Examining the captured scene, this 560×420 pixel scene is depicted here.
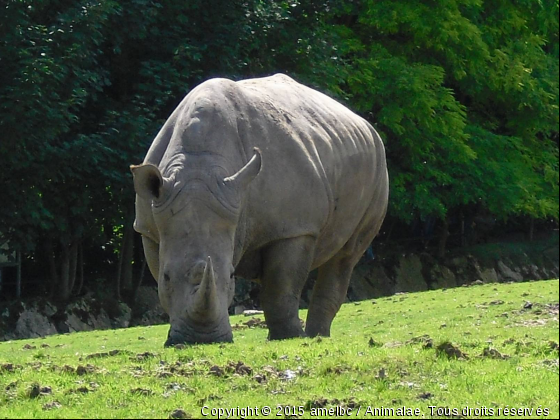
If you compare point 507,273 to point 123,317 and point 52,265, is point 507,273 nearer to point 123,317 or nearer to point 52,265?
point 123,317

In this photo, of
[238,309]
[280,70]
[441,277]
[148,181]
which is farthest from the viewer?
[441,277]

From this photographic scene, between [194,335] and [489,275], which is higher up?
[194,335]

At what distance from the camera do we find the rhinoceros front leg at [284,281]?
11352mm

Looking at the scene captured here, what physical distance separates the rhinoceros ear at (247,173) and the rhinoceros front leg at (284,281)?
37.7 inches

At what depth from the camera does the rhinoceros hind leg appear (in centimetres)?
1348

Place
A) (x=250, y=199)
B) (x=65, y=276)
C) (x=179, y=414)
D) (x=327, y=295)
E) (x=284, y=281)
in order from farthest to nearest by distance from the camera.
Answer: (x=65, y=276)
(x=327, y=295)
(x=284, y=281)
(x=250, y=199)
(x=179, y=414)

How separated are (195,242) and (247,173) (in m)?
0.80

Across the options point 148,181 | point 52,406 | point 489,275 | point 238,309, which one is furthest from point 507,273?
point 52,406

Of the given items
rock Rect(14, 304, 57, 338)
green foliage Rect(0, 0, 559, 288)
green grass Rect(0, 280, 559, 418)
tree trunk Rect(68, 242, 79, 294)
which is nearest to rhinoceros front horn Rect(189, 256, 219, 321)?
green grass Rect(0, 280, 559, 418)

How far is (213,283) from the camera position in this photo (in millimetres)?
9883

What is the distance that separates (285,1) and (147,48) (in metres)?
3.32

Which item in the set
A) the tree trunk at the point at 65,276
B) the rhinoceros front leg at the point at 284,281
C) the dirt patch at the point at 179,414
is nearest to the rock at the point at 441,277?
the tree trunk at the point at 65,276

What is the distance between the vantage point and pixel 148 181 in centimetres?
1042

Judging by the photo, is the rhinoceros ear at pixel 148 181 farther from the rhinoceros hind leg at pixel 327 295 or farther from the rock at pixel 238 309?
the rock at pixel 238 309
